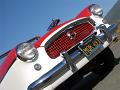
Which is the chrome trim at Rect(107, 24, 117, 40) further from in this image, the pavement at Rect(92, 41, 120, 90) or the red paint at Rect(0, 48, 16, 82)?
the red paint at Rect(0, 48, 16, 82)

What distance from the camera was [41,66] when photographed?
5.27 metres

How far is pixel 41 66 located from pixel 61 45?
779 millimetres

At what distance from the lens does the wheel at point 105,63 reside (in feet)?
23.0

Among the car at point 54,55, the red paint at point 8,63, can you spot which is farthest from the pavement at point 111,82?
the red paint at point 8,63

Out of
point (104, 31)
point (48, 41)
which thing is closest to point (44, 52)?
point (48, 41)

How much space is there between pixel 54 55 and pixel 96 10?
2.02 meters

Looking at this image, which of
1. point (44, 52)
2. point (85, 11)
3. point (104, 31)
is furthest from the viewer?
point (85, 11)

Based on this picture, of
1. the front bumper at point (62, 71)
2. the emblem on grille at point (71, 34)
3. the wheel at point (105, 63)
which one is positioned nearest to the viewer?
the front bumper at point (62, 71)

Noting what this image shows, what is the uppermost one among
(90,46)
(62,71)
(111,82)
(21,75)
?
(21,75)

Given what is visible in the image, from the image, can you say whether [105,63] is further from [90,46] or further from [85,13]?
[90,46]

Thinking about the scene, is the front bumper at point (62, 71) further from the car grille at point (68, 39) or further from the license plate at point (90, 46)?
the car grille at point (68, 39)

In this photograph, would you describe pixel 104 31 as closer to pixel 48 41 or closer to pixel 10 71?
pixel 48 41

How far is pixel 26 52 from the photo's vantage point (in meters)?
5.15

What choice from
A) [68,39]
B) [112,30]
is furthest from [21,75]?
[112,30]
